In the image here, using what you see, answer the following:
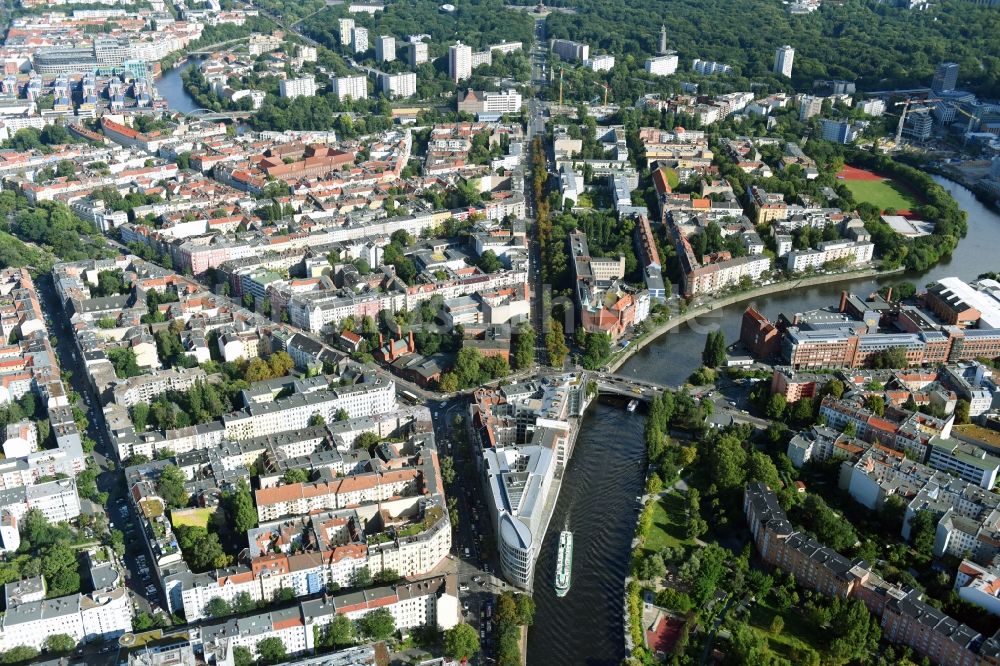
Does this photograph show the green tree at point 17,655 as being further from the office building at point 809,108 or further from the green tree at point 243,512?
the office building at point 809,108

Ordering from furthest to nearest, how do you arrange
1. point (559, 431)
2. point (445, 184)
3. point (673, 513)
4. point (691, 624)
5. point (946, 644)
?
point (445, 184), point (559, 431), point (673, 513), point (691, 624), point (946, 644)

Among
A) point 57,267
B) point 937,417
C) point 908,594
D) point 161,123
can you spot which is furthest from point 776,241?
point 161,123

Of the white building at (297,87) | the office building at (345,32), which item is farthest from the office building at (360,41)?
the white building at (297,87)

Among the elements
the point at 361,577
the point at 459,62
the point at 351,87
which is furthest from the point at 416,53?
the point at 361,577

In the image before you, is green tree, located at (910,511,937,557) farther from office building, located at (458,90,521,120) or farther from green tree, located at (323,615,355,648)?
office building, located at (458,90,521,120)

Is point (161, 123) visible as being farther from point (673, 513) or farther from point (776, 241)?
point (673, 513)

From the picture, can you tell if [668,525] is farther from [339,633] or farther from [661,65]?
[661,65]
